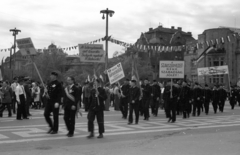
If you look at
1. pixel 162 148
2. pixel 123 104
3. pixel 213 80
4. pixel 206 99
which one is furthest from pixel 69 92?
pixel 213 80

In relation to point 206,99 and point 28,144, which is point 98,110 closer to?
point 28,144

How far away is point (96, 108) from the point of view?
1024 centimetres

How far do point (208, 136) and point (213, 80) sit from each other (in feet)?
154

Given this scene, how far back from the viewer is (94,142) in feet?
30.7

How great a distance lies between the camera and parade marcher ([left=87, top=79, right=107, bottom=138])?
33.3 ft

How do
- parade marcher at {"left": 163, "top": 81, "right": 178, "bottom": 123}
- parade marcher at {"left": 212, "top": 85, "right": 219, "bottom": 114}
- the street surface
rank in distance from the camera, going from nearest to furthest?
the street surface < parade marcher at {"left": 163, "top": 81, "right": 178, "bottom": 123} < parade marcher at {"left": 212, "top": 85, "right": 219, "bottom": 114}

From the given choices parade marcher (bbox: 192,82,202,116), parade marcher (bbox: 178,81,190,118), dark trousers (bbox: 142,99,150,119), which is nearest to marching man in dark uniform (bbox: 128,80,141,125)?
dark trousers (bbox: 142,99,150,119)

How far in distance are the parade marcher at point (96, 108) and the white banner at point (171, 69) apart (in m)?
6.83

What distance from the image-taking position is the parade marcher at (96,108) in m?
10.1

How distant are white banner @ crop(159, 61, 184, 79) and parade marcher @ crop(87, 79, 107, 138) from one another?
683 cm

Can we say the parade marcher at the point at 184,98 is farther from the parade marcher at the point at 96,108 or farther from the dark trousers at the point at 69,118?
the dark trousers at the point at 69,118

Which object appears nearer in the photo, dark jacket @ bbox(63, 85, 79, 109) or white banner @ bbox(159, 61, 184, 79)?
dark jacket @ bbox(63, 85, 79, 109)

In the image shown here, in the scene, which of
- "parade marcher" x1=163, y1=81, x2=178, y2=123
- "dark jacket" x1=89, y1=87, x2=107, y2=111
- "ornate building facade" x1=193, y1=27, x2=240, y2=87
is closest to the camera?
"dark jacket" x1=89, y1=87, x2=107, y2=111

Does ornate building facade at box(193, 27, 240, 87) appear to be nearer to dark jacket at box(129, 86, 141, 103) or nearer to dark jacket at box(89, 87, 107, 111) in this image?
dark jacket at box(129, 86, 141, 103)
